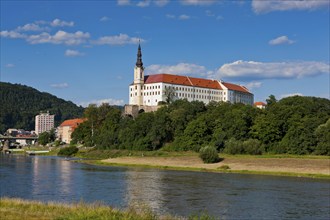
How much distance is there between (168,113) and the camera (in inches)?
4350

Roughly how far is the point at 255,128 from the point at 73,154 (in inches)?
1992

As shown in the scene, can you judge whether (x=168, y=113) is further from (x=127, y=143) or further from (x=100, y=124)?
(x=100, y=124)

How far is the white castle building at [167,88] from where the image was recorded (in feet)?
464

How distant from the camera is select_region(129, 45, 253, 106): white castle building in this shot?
464 ft

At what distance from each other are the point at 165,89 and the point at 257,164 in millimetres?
74924

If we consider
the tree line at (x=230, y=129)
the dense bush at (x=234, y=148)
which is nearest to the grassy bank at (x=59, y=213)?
the dense bush at (x=234, y=148)

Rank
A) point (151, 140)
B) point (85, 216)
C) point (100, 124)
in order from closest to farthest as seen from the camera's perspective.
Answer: point (85, 216) → point (151, 140) → point (100, 124)

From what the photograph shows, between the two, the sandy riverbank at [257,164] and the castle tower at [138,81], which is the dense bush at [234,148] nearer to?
the sandy riverbank at [257,164]

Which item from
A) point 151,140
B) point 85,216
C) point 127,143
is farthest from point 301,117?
point 85,216

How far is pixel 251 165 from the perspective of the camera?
224 ft

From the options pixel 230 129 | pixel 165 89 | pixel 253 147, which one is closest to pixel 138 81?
pixel 165 89

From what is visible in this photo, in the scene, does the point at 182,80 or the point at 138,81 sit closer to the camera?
the point at 138,81

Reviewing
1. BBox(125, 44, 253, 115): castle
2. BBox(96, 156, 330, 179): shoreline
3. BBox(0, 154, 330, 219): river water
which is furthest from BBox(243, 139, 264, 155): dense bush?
BBox(125, 44, 253, 115): castle

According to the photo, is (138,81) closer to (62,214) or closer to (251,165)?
(251,165)
